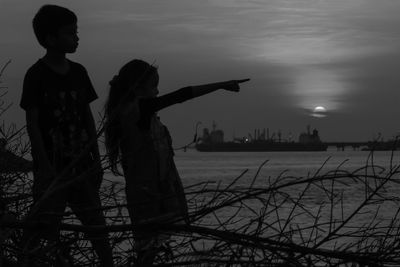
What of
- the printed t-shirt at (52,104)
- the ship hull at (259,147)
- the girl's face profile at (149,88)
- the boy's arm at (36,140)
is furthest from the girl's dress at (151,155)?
the ship hull at (259,147)

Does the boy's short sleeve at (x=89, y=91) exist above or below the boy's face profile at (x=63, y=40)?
below

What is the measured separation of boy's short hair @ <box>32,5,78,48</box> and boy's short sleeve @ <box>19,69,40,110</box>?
187 millimetres

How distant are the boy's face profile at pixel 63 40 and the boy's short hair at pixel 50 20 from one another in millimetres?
19

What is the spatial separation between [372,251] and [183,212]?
0.57 metres

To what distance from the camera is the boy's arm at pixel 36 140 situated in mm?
3404

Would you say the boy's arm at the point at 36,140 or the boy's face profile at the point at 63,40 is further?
the boy's face profile at the point at 63,40

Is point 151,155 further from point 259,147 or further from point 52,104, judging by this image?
point 259,147

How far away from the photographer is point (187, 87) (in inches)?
136

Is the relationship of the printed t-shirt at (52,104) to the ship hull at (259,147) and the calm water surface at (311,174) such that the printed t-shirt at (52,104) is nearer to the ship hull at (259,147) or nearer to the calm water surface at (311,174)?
the calm water surface at (311,174)

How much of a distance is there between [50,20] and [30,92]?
360 mm

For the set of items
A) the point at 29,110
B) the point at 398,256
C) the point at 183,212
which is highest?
the point at 29,110

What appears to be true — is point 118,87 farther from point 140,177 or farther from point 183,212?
point 183,212

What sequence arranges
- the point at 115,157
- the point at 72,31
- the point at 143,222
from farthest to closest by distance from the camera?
the point at 72,31, the point at 115,157, the point at 143,222

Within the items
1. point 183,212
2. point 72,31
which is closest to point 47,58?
point 72,31
